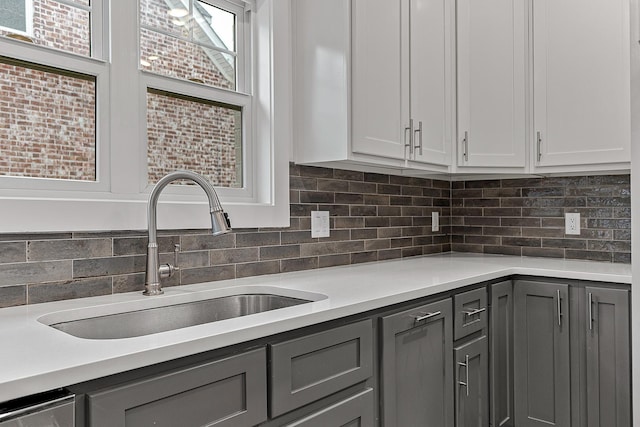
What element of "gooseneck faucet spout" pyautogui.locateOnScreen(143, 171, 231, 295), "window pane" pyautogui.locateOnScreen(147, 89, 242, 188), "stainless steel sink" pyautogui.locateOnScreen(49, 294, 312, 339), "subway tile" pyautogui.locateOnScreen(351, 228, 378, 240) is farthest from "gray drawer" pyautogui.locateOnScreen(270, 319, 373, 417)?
"subway tile" pyautogui.locateOnScreen(351, 228, 378, 240)

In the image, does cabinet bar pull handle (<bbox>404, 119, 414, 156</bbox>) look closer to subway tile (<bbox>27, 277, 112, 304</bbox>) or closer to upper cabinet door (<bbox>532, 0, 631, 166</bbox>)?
upper cabinet door (<bbox>532, 0, 631, 166</bbox>)

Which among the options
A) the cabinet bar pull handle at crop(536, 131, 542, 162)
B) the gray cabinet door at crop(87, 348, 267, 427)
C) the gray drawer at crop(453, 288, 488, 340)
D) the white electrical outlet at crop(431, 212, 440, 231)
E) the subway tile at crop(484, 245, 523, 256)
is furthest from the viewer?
the white electrical outlet at crop(431, 212, 440, 231)

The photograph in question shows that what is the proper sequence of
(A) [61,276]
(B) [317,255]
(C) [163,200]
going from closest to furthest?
(A) [61,276] < (C) [163,200] < (B) [317,255]

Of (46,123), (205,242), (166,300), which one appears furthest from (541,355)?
(46,123)

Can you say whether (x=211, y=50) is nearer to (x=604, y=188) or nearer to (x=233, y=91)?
(x=233, y=91)

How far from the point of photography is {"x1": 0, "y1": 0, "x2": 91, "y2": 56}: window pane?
59.7 inches

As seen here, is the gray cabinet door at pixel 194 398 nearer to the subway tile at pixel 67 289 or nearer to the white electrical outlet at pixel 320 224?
the subway tile at pixel 67 289

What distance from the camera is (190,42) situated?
196cm

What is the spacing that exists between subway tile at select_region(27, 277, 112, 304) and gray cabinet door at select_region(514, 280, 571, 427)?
181 centimetres

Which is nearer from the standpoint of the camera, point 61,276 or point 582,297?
point 61,276

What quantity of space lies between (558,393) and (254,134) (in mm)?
1810

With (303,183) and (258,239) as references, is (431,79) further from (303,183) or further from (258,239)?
(258,239)

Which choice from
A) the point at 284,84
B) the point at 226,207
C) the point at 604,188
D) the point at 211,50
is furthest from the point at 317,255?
the point at 604,188

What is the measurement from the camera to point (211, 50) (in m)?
2.06
